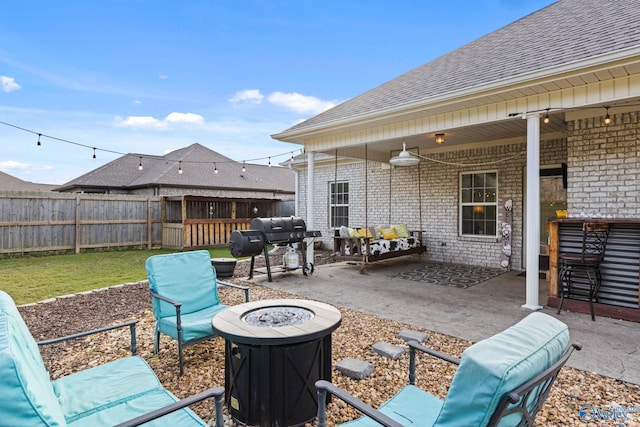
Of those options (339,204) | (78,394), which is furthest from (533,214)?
(339,204)

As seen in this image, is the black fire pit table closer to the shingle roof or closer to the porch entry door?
the shingle roof

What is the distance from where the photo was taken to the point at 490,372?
1.05 m

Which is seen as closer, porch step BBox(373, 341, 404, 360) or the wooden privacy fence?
porch step BBox(373, 341, 404, 360)

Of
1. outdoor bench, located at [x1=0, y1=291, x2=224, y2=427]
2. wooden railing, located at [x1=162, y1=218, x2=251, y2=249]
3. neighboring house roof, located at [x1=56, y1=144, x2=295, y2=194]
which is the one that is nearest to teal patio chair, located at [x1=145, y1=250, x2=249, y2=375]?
outdoor bench, located at [x1=0, y1=291, x2=224, y2=427]

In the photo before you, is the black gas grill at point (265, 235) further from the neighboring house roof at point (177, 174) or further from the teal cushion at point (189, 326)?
the neighboring house roof at point (177, 174)

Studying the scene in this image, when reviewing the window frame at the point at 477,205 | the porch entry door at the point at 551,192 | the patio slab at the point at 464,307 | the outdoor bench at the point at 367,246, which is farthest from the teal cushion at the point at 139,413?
the window frame at the point at 477,205

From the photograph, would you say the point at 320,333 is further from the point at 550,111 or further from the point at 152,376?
the point at 550,111

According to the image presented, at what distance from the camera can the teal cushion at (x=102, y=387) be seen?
1.81 m

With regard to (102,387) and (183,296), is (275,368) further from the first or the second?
(183,296)

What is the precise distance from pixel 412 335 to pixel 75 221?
10832 millimetres

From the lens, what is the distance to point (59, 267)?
7.95 meters

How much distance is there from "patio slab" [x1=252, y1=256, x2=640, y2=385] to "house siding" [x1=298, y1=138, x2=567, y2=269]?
1.25 m

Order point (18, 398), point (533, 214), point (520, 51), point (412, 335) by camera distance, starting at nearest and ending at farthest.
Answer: point (18, 398) → point (412, 335) → point (533, 214) → point (520, 51)

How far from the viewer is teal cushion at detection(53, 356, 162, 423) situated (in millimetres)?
1810
